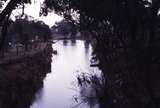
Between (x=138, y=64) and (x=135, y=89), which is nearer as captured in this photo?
(x=138, y=64)

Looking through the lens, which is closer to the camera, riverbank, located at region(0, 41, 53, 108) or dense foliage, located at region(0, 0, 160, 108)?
dense foliage, located at region(0, 0, 160, 108)

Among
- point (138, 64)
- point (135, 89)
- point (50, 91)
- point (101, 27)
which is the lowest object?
point (50, 91)

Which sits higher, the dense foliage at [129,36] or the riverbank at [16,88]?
the dense foliage at [129,36]

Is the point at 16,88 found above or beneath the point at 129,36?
beneath

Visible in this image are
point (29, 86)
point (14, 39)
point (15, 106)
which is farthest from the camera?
point (14, 39)

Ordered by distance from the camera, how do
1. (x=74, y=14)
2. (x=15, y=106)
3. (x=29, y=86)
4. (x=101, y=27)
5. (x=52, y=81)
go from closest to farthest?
(x=101, y=27) → (x=74, y=14) → (x=15, y=106) → (x=29, y=86) → (x=52, y=81)

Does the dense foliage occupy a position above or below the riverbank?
above

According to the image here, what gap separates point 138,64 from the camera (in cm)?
1173

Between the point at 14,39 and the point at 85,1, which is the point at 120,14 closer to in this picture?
the point at 85,1

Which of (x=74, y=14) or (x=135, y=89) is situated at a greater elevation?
(x=74, y=14)

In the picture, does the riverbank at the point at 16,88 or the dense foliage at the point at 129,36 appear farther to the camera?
the riverbank at the point at 16,88

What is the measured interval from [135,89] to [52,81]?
2193cm

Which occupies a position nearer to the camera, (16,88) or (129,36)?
(129,36)

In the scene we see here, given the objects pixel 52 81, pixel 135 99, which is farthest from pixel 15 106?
pixel 52 81
